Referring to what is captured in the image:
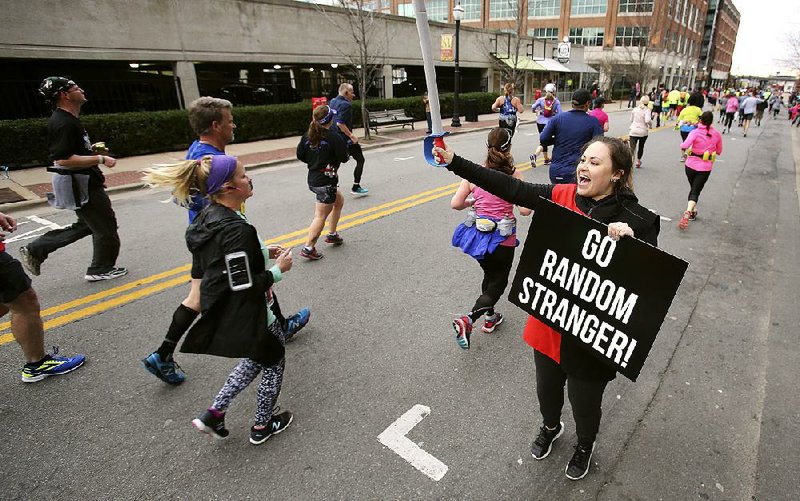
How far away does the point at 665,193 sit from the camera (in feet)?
28.3

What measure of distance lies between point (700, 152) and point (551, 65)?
32.4 meters

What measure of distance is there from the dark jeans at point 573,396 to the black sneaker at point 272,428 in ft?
5.18

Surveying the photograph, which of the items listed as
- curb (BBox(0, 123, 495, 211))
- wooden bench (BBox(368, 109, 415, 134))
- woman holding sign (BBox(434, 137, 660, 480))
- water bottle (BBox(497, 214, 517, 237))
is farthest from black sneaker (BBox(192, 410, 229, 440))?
wooden bench (BBox(368, 109, 415, 134))

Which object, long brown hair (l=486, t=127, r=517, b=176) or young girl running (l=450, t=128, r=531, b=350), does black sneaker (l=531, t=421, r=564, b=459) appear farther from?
long brown hair (l=486, t=127, r=517, b=176)

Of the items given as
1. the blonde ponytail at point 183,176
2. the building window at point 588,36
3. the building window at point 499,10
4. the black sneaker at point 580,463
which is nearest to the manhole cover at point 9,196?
the blonde ponytail at point 183,176

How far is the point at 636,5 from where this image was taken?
2062 inches

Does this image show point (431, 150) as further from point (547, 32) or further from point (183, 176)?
point (547, 32)

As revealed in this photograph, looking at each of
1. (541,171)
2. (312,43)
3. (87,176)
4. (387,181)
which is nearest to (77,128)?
(87,176)

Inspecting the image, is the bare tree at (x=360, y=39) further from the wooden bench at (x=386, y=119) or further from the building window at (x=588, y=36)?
the building window at (x=588, y=36)

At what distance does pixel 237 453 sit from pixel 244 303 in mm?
1019

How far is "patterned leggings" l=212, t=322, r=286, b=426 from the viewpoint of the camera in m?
2.55

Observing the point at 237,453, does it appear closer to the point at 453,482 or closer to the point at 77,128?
the point at 453,482

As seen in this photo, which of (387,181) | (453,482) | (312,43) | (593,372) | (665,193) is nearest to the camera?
(593,372)

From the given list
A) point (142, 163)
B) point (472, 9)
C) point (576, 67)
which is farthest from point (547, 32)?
point (142, 163)
